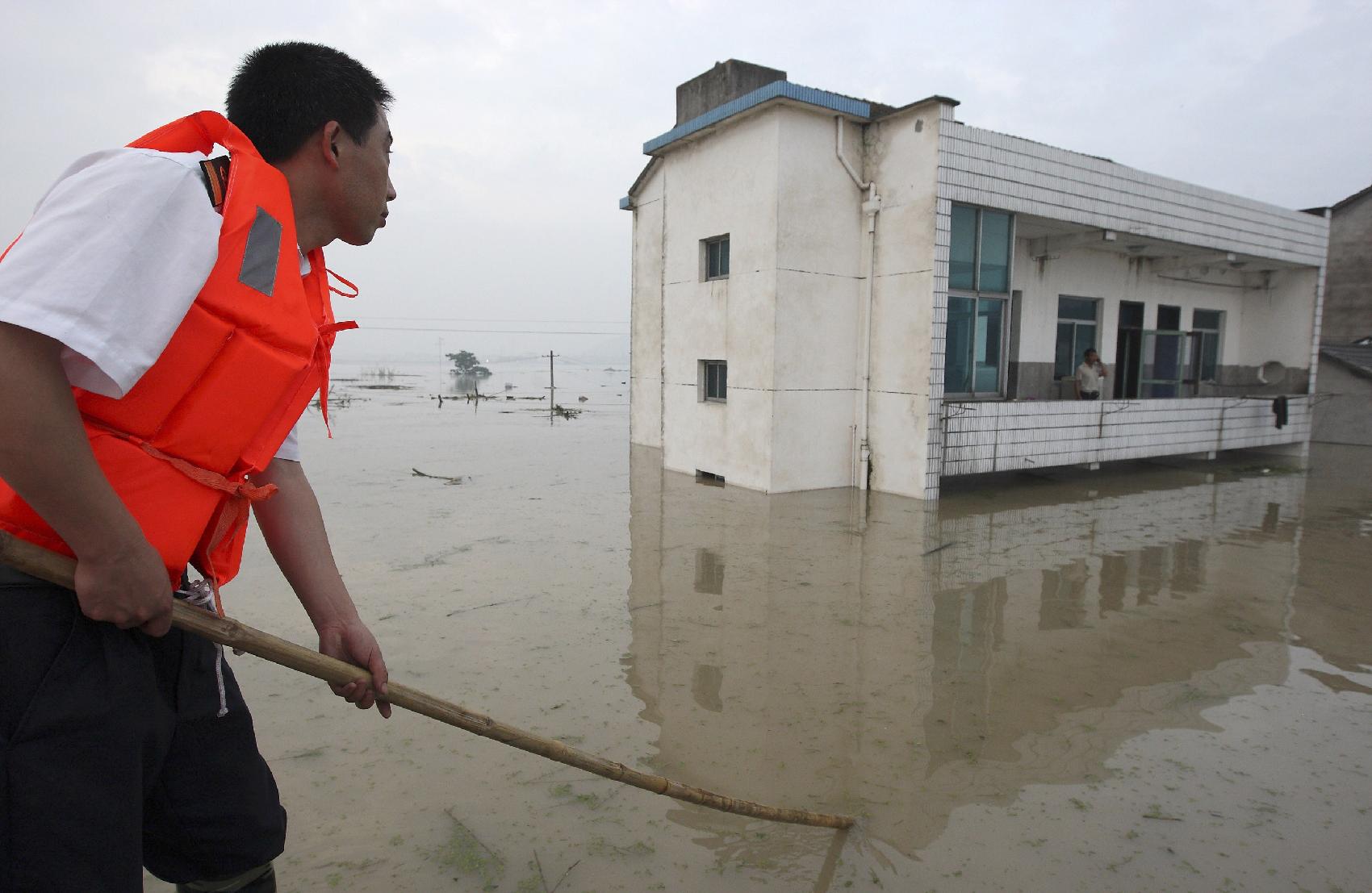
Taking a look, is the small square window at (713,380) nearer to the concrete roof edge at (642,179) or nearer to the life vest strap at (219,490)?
the concrete roof edge at (642,179)

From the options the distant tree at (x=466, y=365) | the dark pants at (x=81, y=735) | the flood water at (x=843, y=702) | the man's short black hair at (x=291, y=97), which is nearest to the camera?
the dark pants at (x=81, y=735)

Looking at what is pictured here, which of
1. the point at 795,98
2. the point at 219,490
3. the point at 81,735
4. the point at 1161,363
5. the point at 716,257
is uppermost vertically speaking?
the point at 795,98

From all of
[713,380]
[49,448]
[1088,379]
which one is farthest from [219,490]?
[1088,379]

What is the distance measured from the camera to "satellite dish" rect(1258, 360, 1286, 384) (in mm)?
13797

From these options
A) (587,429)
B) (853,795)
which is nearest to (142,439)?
(853,795)

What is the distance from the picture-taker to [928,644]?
4324 millimetres

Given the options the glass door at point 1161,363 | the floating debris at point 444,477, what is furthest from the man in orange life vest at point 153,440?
the glass door at point 1161,363

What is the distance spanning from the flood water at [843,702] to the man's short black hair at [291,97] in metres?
2.01

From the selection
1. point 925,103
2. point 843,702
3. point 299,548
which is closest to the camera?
point 299,548

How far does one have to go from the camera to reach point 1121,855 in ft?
8.07

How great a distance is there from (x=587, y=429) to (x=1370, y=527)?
12.3 metres

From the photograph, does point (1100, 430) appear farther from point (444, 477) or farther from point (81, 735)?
point (81, 735)

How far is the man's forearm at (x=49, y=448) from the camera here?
1.01m

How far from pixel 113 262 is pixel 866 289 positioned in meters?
8.88
